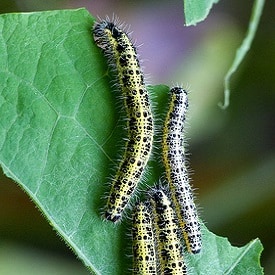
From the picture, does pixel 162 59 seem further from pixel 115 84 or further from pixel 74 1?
pixel 115 84

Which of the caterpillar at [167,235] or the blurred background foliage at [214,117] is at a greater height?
the caterpillar at [167,235]

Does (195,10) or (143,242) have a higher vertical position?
(195,10)

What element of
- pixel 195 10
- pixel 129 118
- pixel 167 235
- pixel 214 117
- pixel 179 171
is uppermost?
pixel 195 10

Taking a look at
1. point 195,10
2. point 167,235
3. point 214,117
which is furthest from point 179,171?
point 214,117

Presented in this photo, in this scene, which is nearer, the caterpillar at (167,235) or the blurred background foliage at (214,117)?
the caterpillar at (167,235)

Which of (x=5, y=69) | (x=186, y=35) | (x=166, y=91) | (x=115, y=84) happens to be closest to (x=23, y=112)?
(x=5, y=69)

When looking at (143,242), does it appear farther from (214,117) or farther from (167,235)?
(214,117)

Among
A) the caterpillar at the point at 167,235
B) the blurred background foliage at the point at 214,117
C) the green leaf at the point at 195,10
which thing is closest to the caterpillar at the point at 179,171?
the caterpillar at the point at 167,235

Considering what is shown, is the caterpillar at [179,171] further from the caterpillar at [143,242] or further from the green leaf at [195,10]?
the green leaf at [195,10]
